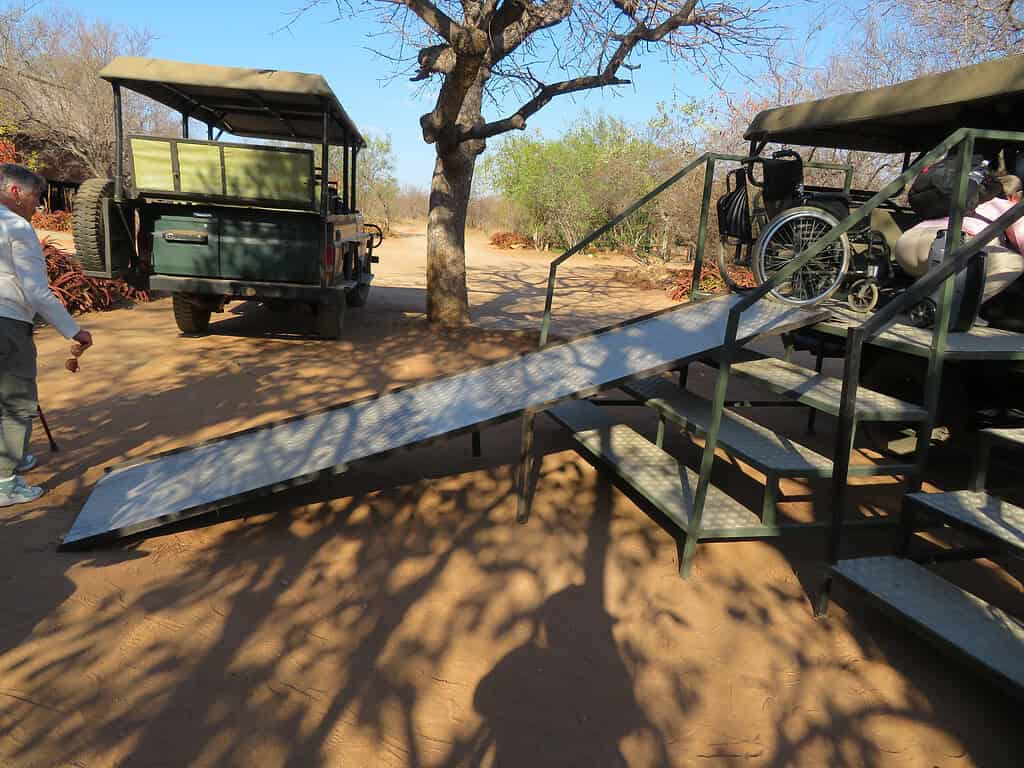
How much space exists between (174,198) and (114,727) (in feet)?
20.9

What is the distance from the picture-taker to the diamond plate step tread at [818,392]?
10.8ft

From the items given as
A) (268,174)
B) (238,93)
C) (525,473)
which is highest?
(238,93)

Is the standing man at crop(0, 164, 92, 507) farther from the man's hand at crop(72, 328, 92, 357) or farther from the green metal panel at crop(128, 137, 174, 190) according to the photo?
the green metal panel at crop(128, 137, 174, 190)

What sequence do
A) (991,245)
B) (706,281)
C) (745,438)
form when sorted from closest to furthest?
1. (745,438)
2. (991,245)
3. (706,281)

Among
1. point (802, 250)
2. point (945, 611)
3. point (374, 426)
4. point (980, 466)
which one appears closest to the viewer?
point (945, 611)

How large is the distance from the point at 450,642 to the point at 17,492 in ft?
8.73

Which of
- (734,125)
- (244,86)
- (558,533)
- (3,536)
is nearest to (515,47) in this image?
(244,86)

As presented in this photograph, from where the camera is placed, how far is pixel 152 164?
24.3 feet

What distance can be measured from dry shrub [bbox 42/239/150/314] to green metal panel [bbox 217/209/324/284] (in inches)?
117

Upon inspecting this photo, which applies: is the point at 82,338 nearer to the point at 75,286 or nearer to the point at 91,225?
the point at 91,225

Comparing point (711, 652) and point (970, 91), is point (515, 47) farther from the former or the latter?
point (711, 652)

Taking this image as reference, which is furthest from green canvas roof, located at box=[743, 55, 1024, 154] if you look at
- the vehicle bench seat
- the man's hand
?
the man's hand

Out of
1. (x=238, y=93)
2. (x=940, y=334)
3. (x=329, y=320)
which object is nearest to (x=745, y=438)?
(x=940, y=334)

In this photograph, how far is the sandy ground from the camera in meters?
2.37
